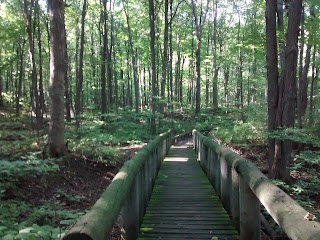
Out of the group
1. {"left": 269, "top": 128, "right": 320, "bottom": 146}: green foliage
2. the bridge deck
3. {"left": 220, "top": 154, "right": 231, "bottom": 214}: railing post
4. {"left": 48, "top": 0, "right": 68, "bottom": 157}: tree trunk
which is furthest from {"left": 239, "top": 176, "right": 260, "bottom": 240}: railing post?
{"left": 48, "top": 0, "right": 68, "bottom": 157}: tree trunk

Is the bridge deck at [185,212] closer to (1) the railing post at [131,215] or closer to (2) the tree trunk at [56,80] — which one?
(1) the railing post at [131,215]

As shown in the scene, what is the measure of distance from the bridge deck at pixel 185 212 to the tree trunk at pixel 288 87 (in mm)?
2223

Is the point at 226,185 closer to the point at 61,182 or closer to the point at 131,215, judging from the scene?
the point at 131,215

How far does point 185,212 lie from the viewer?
16.8 feet

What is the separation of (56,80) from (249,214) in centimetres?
648

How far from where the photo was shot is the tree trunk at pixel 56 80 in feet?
26.1

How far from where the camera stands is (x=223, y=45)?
39219 millimetres

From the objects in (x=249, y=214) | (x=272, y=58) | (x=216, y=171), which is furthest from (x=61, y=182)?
(x=272, y=58)

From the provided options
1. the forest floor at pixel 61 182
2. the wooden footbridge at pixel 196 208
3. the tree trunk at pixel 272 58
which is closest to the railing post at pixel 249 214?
the wooden footbridge at pixel 196 208

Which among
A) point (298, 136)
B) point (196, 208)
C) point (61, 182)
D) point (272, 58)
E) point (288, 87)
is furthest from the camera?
point (272, 58)

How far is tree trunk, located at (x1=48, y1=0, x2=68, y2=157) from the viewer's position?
7.94 meters

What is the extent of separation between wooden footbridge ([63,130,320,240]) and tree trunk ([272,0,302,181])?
7.48 feet

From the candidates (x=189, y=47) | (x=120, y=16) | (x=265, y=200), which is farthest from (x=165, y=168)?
(x=189, y=47)

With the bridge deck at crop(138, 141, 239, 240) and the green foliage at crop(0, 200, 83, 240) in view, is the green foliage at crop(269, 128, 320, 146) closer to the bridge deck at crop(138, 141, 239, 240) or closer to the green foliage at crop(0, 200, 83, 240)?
the bridge deck at crop(138, 141, 239, 240)
